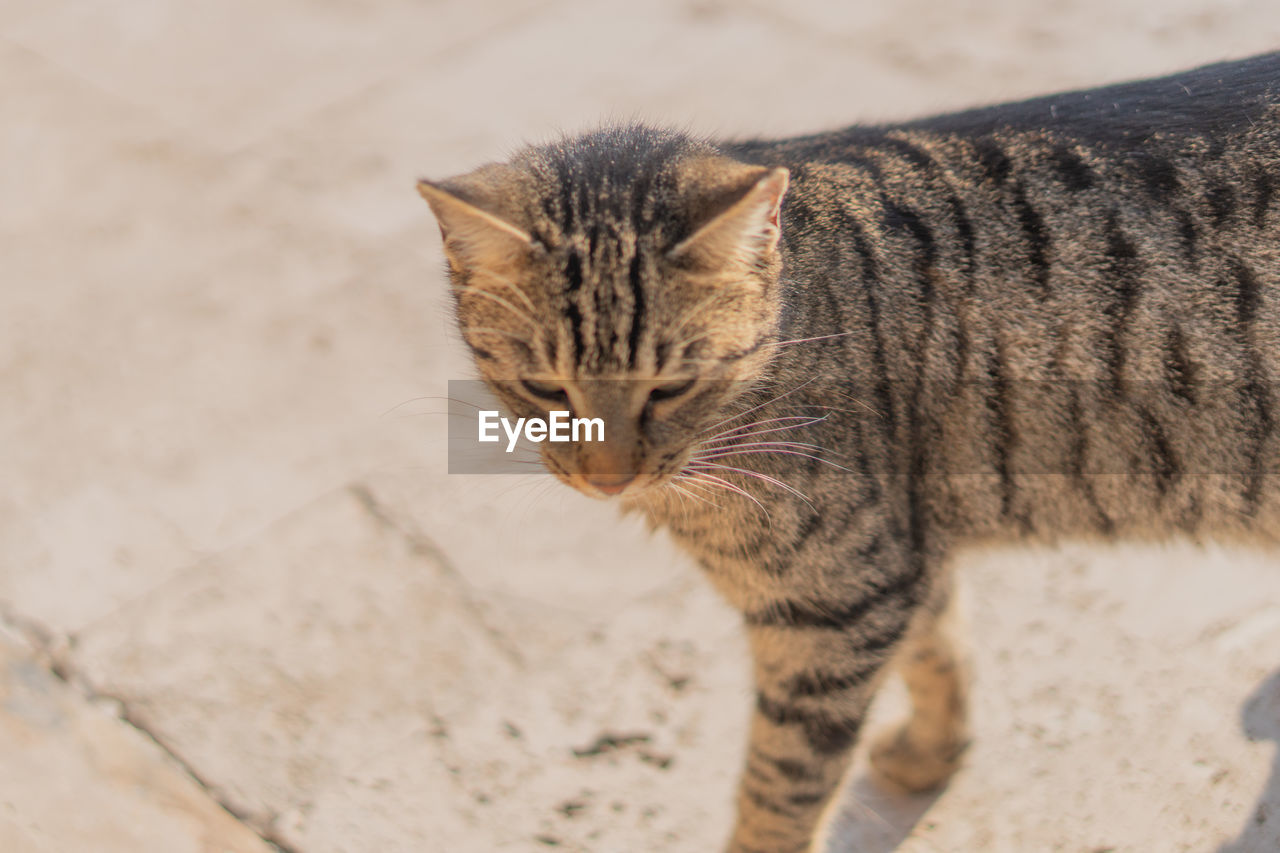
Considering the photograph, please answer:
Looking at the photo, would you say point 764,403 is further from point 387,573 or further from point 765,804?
point 387,573

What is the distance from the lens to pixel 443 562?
107 inches

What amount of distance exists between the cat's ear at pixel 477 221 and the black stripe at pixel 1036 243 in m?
0.87

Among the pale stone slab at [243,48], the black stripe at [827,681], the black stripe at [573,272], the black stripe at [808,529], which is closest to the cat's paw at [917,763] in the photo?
the black stripe at [827,681]

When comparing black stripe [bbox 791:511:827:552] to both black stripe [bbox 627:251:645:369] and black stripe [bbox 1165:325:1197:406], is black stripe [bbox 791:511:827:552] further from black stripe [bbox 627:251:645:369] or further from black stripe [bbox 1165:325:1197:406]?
black stripe [bbox 1165:325:1197:406]

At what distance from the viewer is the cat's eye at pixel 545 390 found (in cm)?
175

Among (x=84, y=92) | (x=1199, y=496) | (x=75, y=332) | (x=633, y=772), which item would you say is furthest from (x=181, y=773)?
(x=84, y=92)

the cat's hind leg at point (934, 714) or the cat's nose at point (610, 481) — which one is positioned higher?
the cat's nose at point (610, 481)

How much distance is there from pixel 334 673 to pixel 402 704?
0.19 metres

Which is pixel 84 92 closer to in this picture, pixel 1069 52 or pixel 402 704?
pixel 402 704

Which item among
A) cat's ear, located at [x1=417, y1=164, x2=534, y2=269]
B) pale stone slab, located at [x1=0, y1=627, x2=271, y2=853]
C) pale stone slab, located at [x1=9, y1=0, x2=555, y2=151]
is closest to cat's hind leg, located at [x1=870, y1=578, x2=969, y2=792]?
cat's ear, located at [x1=417, y1=164, x2=534, y2=269]

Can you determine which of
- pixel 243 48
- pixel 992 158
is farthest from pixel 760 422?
pixel 243 48

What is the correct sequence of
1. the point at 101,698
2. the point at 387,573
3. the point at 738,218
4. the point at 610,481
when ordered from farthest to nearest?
1. the point at 387,573
2. the point at 101,698
3. the point at 610,481
4. the point at 738,218

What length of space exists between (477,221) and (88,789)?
1.48 m

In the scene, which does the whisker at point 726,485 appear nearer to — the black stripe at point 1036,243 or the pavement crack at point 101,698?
the black stripe at point 1036,243
